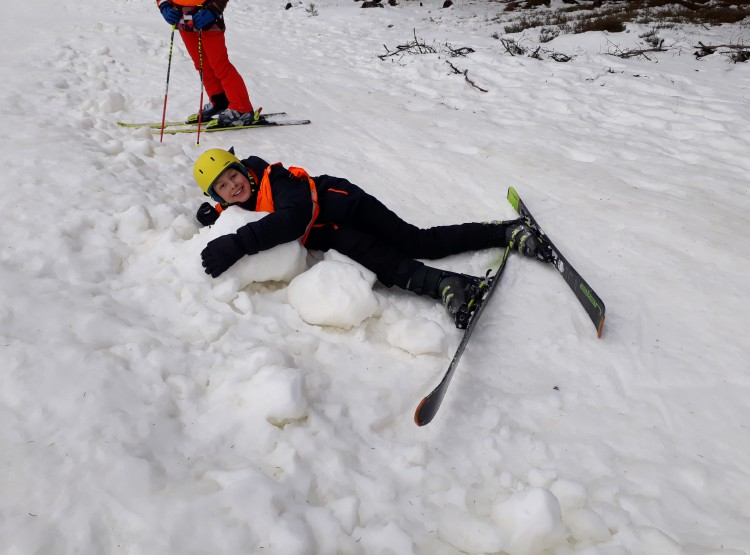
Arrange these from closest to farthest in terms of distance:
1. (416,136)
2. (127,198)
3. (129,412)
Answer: (129,412)
(127,198)
(416,136)

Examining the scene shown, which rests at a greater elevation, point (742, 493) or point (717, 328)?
point (717, 328)

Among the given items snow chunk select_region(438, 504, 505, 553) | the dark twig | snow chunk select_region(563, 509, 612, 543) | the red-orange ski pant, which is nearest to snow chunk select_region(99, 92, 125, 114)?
the red-orange ski pant

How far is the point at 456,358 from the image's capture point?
7.48ft

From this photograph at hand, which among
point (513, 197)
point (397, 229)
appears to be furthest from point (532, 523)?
point (513, 197)

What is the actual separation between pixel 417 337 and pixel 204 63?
4.53m

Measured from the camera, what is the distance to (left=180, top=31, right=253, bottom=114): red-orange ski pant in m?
5.05

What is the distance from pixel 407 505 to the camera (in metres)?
1.79

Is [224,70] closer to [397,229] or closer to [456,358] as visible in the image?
[397,229]

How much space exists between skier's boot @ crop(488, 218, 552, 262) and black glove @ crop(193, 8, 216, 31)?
11.9ft

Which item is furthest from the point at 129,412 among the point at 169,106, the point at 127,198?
the point at 169,106

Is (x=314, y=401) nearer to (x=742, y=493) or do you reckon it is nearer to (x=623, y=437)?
(x=623, y=437)

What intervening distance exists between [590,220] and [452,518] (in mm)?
2918

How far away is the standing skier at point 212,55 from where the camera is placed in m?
4.79

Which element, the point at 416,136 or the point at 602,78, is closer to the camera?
the point at 416,136
